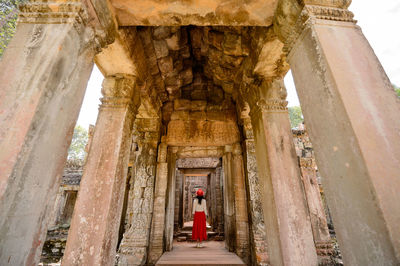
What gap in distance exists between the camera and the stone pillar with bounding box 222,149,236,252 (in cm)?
453

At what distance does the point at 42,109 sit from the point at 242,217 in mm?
4238

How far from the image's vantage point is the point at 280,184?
7.85ft

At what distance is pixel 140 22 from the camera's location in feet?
6.86

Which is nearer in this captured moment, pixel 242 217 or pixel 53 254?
pixel 242 217

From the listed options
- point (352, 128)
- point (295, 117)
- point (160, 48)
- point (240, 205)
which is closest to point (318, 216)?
point (240, 205)

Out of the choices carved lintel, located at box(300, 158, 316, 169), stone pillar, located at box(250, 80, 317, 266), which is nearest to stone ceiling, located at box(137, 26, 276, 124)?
stone pillar, located at box(250, 80, 317, 266)

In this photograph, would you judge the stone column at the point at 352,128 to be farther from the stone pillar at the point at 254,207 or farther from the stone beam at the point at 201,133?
the stone beam at the point at 201,133

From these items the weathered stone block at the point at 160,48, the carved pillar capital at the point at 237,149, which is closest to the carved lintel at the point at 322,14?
the weathered stone block at the point at 160,48

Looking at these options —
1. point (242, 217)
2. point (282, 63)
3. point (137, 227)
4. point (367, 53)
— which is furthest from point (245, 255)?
point (367, 53)

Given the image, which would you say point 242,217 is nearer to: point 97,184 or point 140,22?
point 97,184

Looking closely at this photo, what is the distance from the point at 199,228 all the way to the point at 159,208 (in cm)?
224

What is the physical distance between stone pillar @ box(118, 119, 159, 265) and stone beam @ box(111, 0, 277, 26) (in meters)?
2.82

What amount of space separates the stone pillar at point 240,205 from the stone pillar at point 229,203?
0.24m

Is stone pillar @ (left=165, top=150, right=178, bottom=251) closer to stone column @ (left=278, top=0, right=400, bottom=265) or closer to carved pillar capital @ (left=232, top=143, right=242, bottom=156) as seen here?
carved pillar capital @ (left=232, top=143, right=242, bottom=156)
